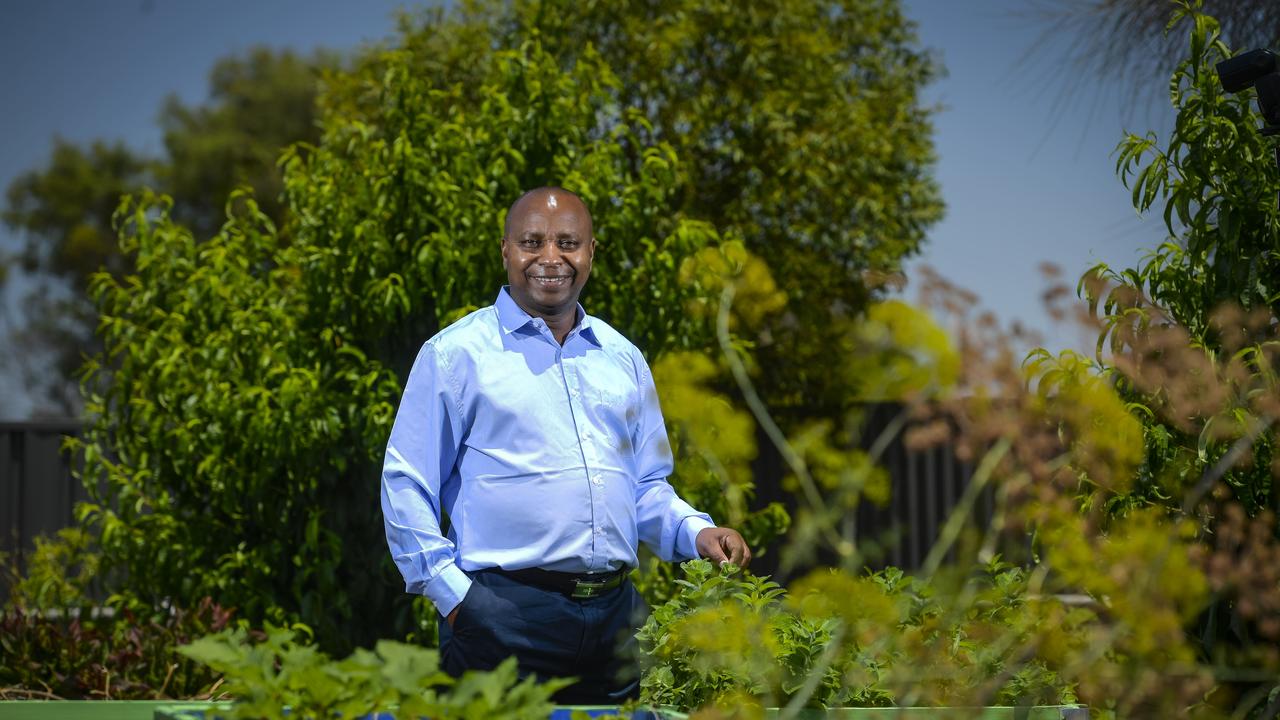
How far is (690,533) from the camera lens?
225cm

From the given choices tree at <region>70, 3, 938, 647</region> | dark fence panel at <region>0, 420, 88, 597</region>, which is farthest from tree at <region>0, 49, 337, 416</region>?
tree at <region>70, 3, 938, 647</region>

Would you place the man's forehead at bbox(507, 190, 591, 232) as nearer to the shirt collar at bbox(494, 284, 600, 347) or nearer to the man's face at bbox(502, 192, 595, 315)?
the man's face at bbox(502, 192, 595, 315)

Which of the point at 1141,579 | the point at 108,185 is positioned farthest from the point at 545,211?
the point at 108,185

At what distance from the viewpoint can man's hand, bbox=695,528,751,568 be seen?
209 centimetres

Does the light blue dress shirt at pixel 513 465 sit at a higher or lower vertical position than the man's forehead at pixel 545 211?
lower

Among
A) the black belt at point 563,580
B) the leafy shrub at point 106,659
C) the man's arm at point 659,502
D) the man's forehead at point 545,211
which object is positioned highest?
the man's forehead at point 545,211

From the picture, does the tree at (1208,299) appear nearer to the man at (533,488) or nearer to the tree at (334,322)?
the man at (533,488)

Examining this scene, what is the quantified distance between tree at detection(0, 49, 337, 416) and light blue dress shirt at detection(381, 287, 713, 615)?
70.5ft

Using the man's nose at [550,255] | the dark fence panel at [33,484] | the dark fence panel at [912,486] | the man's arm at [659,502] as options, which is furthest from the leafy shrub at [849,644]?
the dark fence panel at [33,484]

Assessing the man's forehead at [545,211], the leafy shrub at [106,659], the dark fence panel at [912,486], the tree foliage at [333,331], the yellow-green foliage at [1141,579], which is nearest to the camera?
the yellow-green foliage at [1141,579]

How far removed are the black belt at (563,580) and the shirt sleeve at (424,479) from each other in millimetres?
88

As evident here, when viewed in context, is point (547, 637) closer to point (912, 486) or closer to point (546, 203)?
point (546, 203)

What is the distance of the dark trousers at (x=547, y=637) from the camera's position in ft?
7.06

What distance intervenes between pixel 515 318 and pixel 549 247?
15 centimetres
